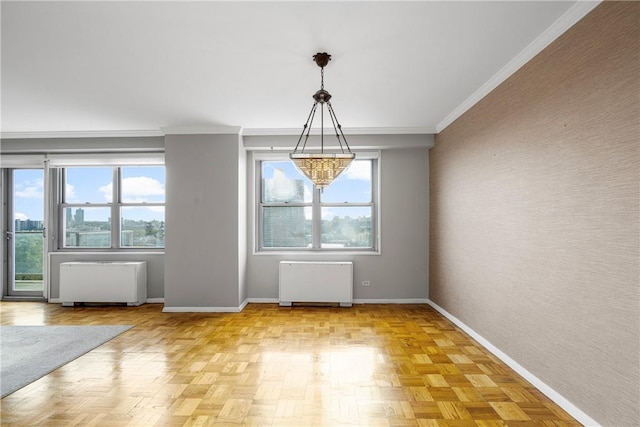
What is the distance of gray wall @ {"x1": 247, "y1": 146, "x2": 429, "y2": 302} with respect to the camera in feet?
19.5

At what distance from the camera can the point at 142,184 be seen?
20.5 feet

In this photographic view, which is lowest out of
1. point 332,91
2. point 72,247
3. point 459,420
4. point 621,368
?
point 459,420

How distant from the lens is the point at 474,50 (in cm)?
301

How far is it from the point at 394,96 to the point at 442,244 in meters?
2.22

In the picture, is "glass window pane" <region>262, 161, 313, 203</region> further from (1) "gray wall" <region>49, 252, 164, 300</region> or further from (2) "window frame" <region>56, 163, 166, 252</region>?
(1) "gray wall" <region>49, 252, 164, 300</region>

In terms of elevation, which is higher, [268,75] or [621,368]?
[268,75]

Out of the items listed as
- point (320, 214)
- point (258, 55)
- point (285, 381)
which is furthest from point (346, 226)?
point (258, 55)

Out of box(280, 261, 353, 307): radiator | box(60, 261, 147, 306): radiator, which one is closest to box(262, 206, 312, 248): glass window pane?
box(280, 261, 353, 307): radiator

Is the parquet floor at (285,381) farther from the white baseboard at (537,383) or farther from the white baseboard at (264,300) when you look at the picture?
the white baseboard at (264,300)

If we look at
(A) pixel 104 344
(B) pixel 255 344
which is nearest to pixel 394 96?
(B) pixel 255 344

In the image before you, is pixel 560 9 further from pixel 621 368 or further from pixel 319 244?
pixel 319 244

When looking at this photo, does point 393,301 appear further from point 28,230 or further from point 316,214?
point 28,230

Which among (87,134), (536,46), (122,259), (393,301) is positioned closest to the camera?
(536,46)

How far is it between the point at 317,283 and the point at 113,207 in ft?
11.4
